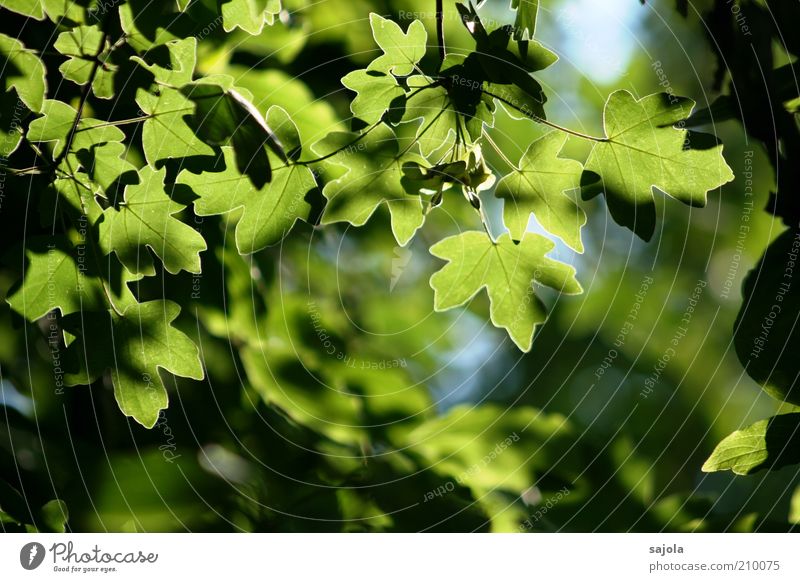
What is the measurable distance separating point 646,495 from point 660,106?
2.78ft

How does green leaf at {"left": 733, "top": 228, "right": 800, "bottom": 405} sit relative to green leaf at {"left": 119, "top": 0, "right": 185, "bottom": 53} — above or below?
below

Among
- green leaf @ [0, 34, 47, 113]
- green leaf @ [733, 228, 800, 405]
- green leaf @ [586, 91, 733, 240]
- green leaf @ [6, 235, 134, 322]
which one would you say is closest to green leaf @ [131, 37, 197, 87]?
green leaf @ [0, 34, 47, 113]

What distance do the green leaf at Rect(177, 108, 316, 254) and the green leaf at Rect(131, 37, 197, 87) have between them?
0.09 metres

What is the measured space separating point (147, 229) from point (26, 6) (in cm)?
28

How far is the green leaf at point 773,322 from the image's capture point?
833 mm

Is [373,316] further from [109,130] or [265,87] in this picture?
[109,130]

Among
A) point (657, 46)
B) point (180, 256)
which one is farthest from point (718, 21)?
point (180, 256)

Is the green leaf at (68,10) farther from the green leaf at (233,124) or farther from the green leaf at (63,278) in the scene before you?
the green leaf at (63,278)

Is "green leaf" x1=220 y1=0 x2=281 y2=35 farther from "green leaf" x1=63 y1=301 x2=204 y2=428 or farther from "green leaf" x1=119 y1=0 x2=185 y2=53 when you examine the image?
"green leaf" x1=63 y1=301 x2=204 y2=428

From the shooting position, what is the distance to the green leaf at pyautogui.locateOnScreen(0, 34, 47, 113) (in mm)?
687

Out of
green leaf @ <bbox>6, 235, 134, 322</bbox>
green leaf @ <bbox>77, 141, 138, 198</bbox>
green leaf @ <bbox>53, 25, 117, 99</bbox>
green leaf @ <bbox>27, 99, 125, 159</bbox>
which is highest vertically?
green leaf @ <bbox>53, 25, 117, 99</bbox>

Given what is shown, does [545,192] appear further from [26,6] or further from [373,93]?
[26,6]

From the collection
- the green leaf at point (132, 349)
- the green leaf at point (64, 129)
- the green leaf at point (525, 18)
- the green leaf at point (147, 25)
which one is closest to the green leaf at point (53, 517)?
the green leaf at point (132, 349)

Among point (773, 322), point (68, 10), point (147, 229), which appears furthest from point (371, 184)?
point (773, 322)
